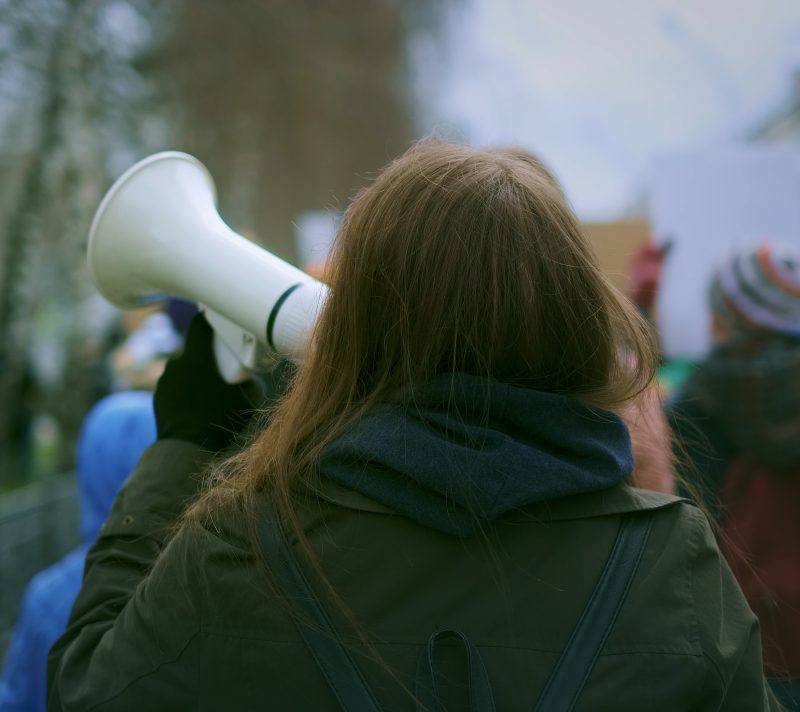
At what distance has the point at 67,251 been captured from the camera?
7.01m

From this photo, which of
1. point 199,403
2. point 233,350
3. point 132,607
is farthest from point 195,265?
point 132,607

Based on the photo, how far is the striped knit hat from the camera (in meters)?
2.15

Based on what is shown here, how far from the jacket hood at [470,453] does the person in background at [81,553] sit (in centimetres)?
116

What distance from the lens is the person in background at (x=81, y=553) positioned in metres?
2.05

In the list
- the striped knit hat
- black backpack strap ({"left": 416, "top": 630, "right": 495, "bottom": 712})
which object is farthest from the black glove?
the striped knit hat

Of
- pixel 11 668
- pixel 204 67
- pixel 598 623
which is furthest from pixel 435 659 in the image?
pixel 204 67

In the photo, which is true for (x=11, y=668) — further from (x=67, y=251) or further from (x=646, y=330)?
(x=67, y=251)

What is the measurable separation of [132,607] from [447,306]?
1.66 ft

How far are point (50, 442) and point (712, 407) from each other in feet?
38.1

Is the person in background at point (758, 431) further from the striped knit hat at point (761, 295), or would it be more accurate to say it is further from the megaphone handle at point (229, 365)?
the megaphone handle at point (229, 365)

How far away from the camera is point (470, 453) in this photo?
3.15 ft

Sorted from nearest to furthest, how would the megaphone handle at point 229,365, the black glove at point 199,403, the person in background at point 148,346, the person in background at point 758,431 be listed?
the black glove at point 199,403 < the megaphone handle at point 229,365 < the person in background at point 758,431 < the person in background at point 148,346

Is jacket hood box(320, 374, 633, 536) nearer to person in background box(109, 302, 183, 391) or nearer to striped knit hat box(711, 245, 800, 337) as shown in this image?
striped knit hat box(711, 245, 800, 337)

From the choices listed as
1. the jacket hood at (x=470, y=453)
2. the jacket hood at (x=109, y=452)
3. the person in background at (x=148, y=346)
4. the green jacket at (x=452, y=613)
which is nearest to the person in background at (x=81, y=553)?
the jacket hood at (x=109, y=452)
